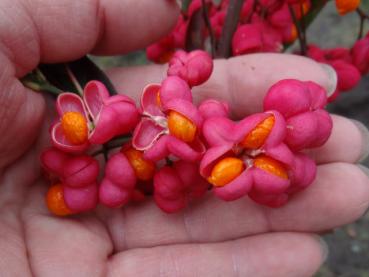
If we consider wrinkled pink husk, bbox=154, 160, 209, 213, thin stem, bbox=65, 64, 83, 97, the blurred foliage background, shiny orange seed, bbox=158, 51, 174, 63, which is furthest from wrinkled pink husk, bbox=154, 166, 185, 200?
the blurred foliage background

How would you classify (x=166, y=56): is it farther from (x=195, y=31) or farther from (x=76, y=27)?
(x=76, y=27)

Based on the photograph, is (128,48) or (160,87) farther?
(128,48)

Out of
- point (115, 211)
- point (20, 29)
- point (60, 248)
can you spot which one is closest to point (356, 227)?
point (115, 211)

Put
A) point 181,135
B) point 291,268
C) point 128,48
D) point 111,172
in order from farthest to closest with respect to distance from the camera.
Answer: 1. point 128,48
2. point 291,268
3. point 111,172
4. point 181,135

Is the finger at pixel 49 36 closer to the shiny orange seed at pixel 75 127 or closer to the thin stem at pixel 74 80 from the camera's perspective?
the thin stem at pixel 74 80

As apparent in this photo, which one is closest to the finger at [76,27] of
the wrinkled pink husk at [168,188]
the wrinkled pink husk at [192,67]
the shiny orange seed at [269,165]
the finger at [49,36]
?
the finger at [49,36]

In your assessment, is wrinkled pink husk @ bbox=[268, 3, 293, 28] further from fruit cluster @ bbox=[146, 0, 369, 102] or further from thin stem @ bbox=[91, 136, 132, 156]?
thin stem @ bbox=[91, 136, 132, 156]

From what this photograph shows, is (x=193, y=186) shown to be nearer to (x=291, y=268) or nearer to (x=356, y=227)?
(x=291, y=268)
